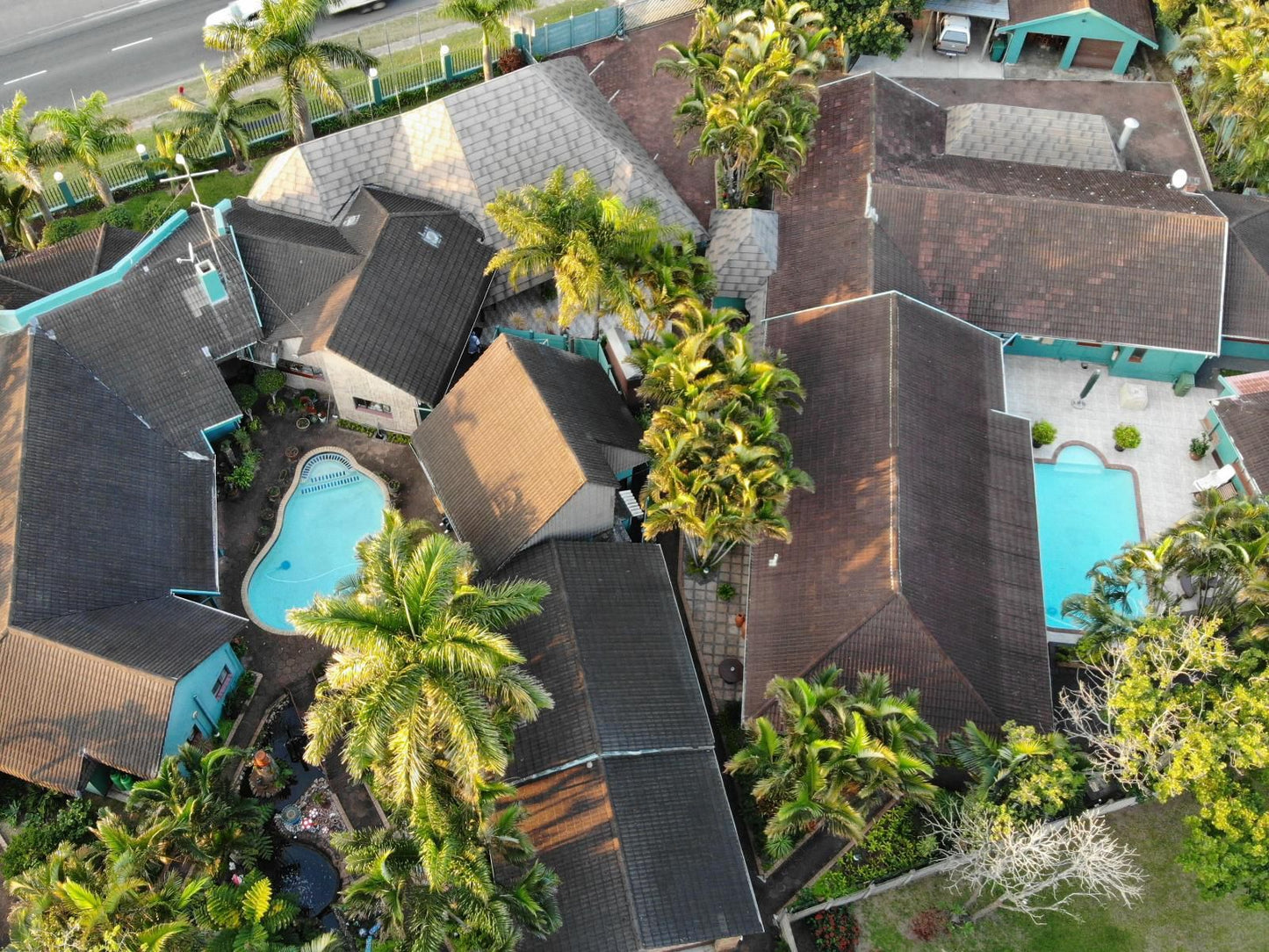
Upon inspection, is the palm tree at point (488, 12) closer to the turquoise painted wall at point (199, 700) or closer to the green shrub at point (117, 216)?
the green shrub at point (117, 216)

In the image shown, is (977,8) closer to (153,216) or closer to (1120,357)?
(1120,357)

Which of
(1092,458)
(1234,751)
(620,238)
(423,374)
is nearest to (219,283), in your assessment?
(423,374)

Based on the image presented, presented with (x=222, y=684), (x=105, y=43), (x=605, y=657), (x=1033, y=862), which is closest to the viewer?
(x=1033, y=862)

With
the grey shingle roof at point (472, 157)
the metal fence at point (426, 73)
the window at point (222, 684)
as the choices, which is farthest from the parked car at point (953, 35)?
the window at point (222, 684)

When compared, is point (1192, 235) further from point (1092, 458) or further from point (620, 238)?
point (620, 238)

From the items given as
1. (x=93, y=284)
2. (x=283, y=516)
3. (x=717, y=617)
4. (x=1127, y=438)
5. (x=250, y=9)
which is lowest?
(x=717, y=617)

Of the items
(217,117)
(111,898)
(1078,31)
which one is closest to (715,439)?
(111,898)

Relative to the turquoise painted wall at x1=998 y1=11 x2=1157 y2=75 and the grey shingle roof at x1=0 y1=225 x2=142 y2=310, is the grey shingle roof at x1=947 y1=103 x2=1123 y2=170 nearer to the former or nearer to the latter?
the turquoise painted wall at x1=998 y1=11 x2=1157 y2=75

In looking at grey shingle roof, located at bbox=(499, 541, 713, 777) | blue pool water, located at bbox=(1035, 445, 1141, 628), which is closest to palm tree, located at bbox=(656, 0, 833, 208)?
blue pool water, located at bbox=(1035, 445, 1141, 628)

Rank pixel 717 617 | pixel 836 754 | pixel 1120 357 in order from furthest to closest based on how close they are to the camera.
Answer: pixel 1120 357, pixel 717 617, pixel 836 754
